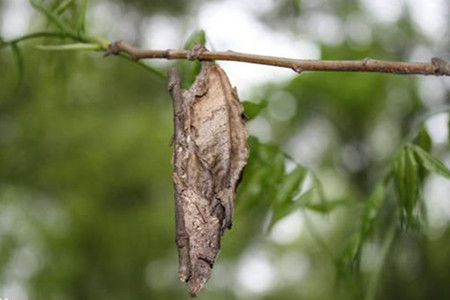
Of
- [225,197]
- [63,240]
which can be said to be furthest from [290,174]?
[63,240]

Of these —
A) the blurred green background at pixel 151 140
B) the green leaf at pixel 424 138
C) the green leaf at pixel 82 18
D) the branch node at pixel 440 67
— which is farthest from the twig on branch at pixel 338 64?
the blurred green background at pixel 151 140

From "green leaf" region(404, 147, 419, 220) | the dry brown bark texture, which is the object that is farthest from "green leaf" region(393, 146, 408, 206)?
the dry brown bark texture

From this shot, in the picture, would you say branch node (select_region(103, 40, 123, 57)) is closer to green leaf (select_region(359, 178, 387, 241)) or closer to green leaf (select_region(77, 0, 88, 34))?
green leaf (select_region(77, 0, 88, 34))

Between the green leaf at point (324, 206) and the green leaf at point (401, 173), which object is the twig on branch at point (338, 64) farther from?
the green leaf at point (324, 206)

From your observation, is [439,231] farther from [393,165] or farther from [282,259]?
[282,259]

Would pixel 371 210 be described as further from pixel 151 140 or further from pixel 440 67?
pixel 151 140

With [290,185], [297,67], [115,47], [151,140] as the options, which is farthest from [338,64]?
[151,140]

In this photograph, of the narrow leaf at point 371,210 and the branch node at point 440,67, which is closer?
the branch node at point 440,67
